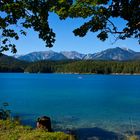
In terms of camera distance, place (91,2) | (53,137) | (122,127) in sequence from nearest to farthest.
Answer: (91,2) → (53,137) → (122,127)

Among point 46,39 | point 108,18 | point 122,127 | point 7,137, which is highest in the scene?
point 108,18

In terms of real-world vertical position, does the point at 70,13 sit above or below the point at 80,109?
above

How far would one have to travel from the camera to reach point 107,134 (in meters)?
31.5

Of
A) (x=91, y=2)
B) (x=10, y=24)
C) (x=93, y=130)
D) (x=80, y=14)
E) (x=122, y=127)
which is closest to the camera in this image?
(x=91, y=2)

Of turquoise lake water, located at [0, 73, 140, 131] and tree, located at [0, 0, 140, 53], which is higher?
tree, located at [0, 0, 140, 53]

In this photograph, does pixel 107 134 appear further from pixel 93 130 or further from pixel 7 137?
pixel 7 137

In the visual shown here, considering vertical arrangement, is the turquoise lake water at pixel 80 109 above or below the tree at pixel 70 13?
below

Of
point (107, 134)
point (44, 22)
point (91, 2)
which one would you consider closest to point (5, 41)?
point (44, 22)

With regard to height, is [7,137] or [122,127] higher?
[7,137]

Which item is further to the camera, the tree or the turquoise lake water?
the turquoise lake water

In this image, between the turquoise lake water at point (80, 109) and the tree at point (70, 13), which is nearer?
the tree at point (70, 13)

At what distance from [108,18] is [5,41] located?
3.72m

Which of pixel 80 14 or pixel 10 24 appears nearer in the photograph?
pixel 80 14

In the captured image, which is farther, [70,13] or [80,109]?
[80,109]
